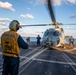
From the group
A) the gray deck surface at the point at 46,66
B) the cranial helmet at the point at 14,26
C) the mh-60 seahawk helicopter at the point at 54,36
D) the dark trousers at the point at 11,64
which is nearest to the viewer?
the dark trousers at the point at 11,64

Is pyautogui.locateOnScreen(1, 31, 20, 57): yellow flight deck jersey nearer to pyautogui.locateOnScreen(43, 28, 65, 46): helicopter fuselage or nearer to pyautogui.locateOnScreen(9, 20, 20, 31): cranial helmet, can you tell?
pyautogui.locateOnScreen(9, 20, 20, 31): cranial helmet

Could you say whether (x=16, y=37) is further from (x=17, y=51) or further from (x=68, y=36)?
(x=68, y=36)

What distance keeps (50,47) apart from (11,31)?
86.2ft

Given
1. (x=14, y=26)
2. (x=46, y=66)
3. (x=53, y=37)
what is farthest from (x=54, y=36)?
(x=14, y=26)

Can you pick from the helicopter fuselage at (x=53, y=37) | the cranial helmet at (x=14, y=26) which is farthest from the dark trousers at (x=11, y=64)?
the helicopter fuselage at (x=53, y=37)

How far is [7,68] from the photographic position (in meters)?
5.95

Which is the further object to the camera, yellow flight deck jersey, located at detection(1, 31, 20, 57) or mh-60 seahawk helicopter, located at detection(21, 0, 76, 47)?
mh-60 seahawk helicopter, located at detection(21, 0, 76, 47)

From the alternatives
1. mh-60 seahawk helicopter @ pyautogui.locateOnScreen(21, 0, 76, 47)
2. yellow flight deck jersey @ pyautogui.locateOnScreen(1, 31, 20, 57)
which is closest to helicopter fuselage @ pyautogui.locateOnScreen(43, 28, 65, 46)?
mh-60 seahawk helicopter @ pyautogui.locateOnScreen(21, 0, 76, 47)

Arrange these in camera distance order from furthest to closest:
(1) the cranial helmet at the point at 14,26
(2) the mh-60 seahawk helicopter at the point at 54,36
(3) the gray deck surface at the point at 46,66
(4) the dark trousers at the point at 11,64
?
(2) the mh-60 seahawk helicopter at the point at 54,36 < (3) the gray deck surface at the point at 46,66 < (1) the cranial helmet at the point at 14,26 < (4) the dark trousers at the point at 11,64

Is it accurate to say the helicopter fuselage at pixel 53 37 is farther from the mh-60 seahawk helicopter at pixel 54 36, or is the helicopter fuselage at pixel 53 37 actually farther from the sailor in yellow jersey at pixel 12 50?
the sailor in yellow jersey at pixel 12 50

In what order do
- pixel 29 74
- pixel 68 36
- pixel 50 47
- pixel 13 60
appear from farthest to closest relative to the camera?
pixel 68 36
pixel 50 47
pixel 29 74
pixel 13 60

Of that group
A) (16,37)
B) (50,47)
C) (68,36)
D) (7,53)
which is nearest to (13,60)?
(7,53)

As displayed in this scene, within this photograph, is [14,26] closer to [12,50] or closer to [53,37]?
[12,50]

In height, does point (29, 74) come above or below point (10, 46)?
below
